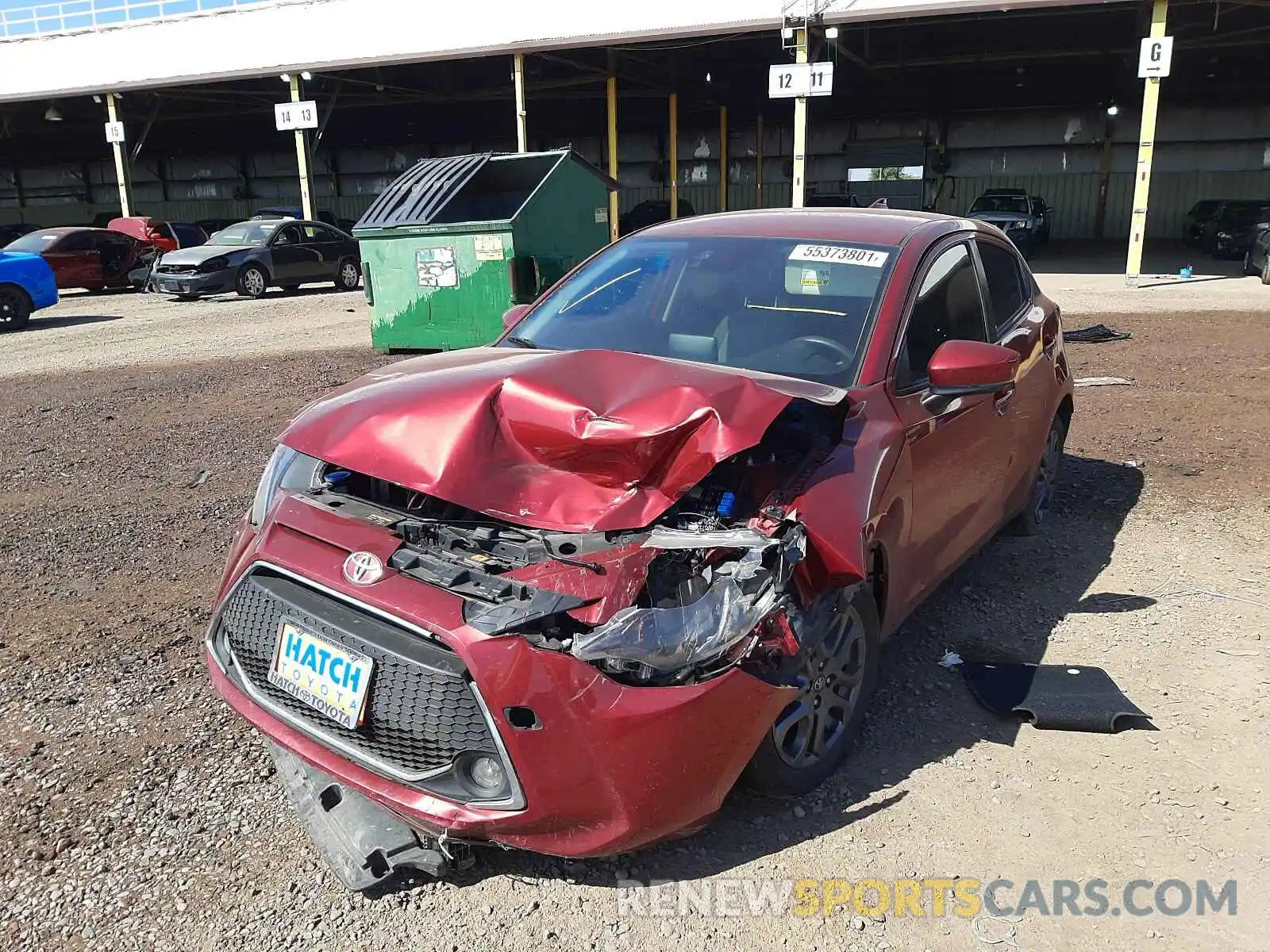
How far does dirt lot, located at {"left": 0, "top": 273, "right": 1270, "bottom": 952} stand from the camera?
2340 mm

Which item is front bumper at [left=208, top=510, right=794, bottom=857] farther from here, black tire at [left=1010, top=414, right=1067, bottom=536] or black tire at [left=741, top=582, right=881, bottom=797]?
black tire at [left=1010, top=414, right=1067, bottom=536]

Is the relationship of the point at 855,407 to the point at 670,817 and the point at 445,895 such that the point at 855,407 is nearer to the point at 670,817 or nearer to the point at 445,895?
the point at 670,817

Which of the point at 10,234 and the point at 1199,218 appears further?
the point at 1199,218

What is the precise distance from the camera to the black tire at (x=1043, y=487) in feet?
15.6

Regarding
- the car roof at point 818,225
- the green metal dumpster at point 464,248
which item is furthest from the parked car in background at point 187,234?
the car roof at point 818,225

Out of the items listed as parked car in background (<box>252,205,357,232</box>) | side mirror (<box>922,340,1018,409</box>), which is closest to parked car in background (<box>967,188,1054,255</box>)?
parked car in background (<box>252,205,357,232</box>)

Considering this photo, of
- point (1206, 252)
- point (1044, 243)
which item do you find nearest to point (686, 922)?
point (1206, 252)

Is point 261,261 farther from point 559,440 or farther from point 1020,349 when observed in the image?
point 559,440

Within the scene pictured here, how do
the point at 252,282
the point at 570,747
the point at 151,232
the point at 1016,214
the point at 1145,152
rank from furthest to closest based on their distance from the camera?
1. the point at 1016,214
2. the point at 151,232
3. the point at 252,282
4. the point at 1145,152
5. the point at 570,747

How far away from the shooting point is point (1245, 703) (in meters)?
3.35

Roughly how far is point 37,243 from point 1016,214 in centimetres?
2313

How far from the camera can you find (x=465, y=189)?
38.3 ft

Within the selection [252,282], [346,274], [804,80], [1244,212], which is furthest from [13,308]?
[1244,212]

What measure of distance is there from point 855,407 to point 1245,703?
1850mm
